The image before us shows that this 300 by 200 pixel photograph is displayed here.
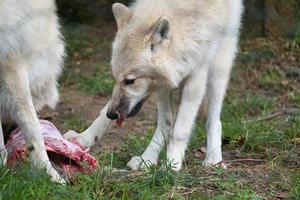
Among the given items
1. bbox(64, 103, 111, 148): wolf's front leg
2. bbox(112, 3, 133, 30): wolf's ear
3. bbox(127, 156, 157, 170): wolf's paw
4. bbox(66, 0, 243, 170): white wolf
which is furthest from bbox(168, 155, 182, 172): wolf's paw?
bbox(112, 3, 133, 30): wolf's ear

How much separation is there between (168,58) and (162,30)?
0.72ft

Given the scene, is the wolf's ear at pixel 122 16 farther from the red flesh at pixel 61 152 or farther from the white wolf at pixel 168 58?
the red flesh at pixel 61 152

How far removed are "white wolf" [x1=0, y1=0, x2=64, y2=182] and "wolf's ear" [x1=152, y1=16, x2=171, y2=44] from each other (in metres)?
0.79

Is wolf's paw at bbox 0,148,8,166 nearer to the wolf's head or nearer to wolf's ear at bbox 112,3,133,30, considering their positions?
the wolf's head

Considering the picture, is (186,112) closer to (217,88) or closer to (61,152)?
(217,88)

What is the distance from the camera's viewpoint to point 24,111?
460 cm

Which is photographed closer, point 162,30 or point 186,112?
point 162,30

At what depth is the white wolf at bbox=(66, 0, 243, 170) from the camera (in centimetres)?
496

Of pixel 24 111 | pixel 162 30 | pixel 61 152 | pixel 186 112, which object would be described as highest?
pixel 162 30

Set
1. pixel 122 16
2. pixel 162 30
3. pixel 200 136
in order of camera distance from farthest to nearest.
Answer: pixel 200 136 → pixel 122 16 → pixel 162 30

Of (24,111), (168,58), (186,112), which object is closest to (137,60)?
(168,58)

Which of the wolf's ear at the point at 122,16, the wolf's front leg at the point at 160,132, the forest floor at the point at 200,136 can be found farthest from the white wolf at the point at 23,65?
the wolf's front leg at the point at 160,132

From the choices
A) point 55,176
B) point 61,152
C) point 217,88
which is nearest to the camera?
point 55,176

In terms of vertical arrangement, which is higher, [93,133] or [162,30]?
[162,30]
